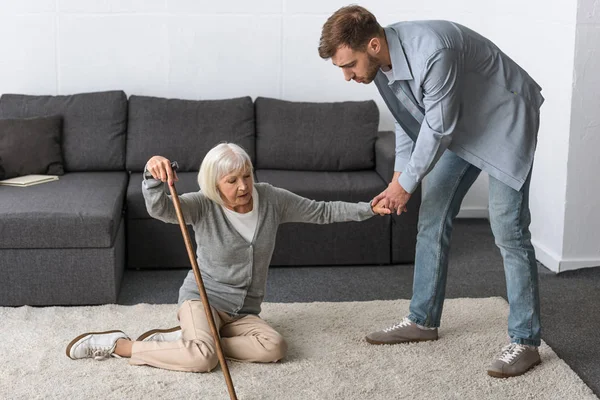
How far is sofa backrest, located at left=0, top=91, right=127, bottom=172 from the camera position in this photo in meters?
4.55

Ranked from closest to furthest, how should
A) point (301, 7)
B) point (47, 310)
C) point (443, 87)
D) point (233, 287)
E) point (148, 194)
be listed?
point (443, 87)
point (148, 194)
point (233, 287)
point (47, 310)
point (301, 7)

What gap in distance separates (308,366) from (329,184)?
1.44 m

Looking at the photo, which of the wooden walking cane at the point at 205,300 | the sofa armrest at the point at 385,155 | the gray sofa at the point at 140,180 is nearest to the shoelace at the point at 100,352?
the wooden walking cane at the point at 205,300

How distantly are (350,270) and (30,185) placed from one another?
1620 mm

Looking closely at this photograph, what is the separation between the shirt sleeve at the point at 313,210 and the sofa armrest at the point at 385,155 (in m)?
1.15

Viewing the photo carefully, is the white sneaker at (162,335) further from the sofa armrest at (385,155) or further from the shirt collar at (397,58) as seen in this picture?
the sofa armrest at (385,155)

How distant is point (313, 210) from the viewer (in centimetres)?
318

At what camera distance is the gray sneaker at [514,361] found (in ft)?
9.71

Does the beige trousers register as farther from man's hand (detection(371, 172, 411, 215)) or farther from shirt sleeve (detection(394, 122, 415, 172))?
shirt sleeve (detection(394, 122, 415, 172))

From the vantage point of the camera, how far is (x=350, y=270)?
4250 millimetres

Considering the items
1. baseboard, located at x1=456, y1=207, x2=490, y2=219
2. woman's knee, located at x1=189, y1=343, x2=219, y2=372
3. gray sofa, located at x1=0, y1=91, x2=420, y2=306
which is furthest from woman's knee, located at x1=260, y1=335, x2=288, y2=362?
baseboard, located at x1=456, y1=207, x2=490, y2=219

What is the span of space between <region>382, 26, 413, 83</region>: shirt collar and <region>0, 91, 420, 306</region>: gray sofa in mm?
1510

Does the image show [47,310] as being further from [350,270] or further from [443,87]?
[443,87]

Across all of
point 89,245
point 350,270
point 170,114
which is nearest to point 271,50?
point 170,114
